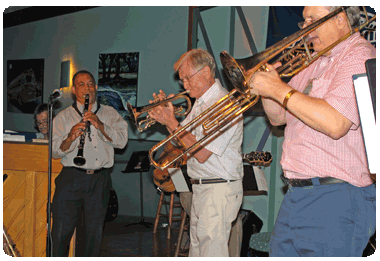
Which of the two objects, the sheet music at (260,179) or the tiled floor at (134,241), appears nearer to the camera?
the sheet music at (260,179)

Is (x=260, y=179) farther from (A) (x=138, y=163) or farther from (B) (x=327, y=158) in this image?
(A) (x=138, y=163)

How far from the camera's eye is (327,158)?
152 centimetres

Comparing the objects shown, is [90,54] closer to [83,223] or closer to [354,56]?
[83,223]

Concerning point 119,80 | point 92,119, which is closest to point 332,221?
point 92,119

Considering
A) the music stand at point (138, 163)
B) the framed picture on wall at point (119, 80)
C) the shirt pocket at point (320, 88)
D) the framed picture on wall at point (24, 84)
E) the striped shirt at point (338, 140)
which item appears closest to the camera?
the striped shirt at point (338, 140)

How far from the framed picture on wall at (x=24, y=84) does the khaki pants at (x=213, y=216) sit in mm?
5928

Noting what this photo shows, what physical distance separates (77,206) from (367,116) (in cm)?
282

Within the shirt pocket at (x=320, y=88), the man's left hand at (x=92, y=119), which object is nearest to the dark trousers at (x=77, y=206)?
the man's left hand at (x=92, y=119)

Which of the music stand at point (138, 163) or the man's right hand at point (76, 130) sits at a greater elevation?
the man's right hand at point (76, 130)

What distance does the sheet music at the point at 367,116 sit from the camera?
109 centimetres

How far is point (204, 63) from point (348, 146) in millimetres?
1471

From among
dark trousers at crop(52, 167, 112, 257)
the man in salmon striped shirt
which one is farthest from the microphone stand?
the man in salmon striped shirt

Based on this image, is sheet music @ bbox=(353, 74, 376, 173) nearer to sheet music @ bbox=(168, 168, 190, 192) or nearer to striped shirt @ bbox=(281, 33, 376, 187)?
striped shirt @ bbox=(281, 33, 376, 187)

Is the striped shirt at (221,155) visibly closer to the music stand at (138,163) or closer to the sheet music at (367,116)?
the sheet music at (367,116)
